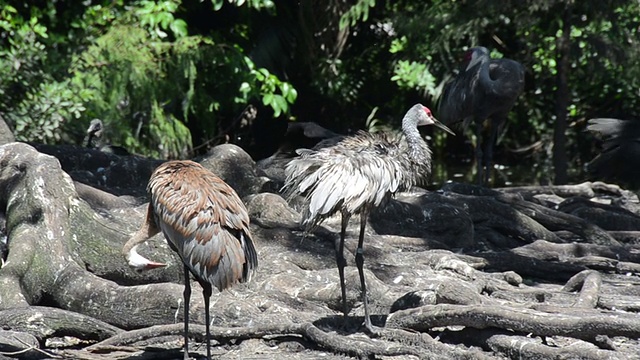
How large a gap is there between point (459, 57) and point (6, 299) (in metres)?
12.4

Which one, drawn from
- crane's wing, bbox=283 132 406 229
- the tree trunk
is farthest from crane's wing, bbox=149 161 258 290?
the tree trunk

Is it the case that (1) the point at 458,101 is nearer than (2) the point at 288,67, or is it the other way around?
(1) the point at 458,101

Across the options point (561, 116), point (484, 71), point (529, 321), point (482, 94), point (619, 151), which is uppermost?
point (484, 71)

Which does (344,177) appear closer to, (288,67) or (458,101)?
(458,101)

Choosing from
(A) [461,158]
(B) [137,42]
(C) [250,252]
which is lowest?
(A) [461,158]

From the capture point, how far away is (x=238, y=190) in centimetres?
996

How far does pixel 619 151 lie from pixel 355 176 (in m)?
3.26

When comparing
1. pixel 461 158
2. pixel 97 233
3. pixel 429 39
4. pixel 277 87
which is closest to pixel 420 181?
pixel 97 233

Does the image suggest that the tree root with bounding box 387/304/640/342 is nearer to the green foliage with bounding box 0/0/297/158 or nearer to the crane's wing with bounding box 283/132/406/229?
the crane's wing with bounding box 283/132/406/229

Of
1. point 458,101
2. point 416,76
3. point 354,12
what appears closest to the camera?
point 458,101

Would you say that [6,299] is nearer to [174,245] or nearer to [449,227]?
[174,245]

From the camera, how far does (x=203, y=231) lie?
638cm

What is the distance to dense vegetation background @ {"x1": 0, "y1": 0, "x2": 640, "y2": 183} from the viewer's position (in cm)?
1415

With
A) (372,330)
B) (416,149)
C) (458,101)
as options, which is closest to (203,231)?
(372,330)
